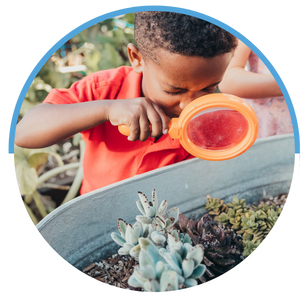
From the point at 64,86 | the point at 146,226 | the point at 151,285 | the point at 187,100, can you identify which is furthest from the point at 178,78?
the point at 151,285

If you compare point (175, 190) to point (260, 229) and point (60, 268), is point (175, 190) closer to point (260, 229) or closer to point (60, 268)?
point (260, 229)

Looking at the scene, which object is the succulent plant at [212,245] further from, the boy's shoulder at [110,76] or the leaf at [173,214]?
the boy's shoulder at [110,76]

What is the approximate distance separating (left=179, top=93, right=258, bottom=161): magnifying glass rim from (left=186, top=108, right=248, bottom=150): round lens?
0.01m

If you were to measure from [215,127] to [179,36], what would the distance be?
0.23 m

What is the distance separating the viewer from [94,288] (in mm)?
851

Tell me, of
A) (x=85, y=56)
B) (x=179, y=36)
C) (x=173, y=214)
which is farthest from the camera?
(x=173, y=214)

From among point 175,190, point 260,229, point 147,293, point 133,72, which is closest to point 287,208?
point 260,229

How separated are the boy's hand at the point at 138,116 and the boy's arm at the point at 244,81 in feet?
0.56

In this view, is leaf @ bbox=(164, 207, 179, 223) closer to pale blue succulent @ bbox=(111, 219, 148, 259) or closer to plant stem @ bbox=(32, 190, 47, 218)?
pale blue succulent @ bbox=(111, 219, 148, 259)

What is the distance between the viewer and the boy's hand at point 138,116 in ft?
2.42

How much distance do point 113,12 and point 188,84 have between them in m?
0.25

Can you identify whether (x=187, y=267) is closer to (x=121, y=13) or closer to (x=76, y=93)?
(x=76, y=93)

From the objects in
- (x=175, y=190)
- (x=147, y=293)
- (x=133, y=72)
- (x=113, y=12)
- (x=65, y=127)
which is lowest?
(x=147, y=293)

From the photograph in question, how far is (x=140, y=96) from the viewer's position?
2.55ft
